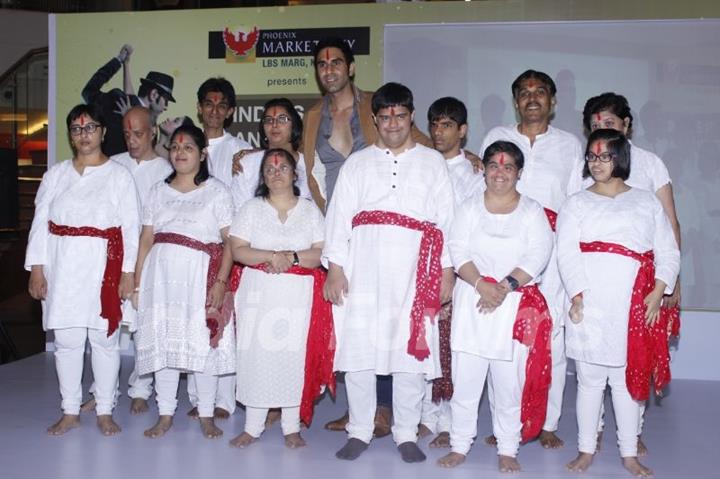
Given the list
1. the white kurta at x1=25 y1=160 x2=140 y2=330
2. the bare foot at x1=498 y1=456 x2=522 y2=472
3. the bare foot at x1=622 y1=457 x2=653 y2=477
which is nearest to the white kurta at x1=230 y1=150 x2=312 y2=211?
the white kurta at x1=25 y1=160 x2=140 y2=330

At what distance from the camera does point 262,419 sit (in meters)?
4.07

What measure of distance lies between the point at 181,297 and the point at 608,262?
1.97 meters

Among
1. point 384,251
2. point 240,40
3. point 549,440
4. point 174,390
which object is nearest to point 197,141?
point 384,251

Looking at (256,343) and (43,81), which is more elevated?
(43,81)

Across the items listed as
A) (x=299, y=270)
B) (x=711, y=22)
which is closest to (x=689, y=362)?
(x=711, y=22)

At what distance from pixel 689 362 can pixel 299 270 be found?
3348 millimetres

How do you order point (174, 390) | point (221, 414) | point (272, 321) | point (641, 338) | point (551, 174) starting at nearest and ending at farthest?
point (641, 338), point (272, 321), point (551, 174), point (174, 390), point (221, 414)

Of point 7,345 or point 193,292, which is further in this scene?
point 7,345

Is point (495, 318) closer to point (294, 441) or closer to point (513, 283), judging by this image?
point (513, 283)

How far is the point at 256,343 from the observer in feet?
13.0

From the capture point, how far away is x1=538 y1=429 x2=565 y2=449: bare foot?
412 cm

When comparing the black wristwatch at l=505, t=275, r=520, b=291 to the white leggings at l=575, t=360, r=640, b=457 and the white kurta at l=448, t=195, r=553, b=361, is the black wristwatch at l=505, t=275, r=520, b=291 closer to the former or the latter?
the white kurta at l=448, t=195, r=553, b=361

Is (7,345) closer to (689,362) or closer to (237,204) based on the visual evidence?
(237,204)

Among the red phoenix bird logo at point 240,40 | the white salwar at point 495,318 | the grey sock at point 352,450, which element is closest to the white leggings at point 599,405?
the white salwar at point 495,318
